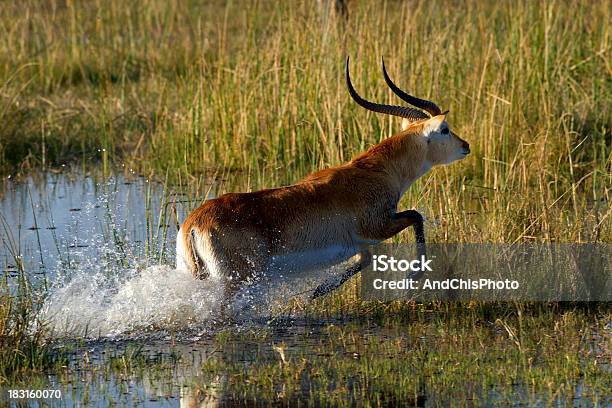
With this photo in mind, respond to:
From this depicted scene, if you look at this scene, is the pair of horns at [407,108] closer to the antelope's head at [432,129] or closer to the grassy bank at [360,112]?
the antelope's head at [432,129]

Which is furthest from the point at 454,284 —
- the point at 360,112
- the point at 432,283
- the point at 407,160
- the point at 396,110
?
the point at 360,112

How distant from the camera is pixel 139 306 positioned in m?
5.58

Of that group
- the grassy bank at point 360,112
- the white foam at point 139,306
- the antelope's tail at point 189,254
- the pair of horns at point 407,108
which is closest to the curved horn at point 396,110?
the pair of horns at point 407,108

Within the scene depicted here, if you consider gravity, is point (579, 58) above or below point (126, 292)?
above

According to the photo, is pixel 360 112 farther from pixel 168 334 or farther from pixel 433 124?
pixel 168 334

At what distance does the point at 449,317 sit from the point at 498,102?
2.98m

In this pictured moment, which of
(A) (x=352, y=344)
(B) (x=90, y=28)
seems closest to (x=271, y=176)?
(A) (x=352, y=344)

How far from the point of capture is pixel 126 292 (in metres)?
5.71

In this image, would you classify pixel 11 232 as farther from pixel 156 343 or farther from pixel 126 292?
pixel 156 343

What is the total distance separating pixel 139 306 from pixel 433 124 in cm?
183

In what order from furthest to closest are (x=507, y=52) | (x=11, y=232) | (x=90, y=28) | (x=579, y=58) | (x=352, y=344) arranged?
(x=90, y=28) < (x=579, y=58) < (x=507, y=52) < (x=11, y=232) < (x=352, y=344)

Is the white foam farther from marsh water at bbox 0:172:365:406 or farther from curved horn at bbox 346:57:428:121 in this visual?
curved horn at bbox 346:57:428:121

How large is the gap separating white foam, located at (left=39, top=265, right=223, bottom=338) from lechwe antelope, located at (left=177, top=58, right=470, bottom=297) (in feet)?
0.38

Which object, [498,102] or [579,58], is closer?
[498,102]
